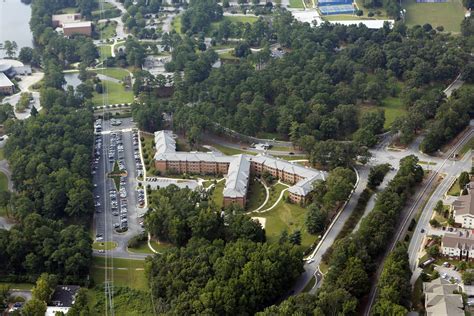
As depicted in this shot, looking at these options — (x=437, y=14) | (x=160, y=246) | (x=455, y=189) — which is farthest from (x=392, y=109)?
(x=437, y=14)

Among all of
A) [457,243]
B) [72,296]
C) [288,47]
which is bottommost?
[72,296]

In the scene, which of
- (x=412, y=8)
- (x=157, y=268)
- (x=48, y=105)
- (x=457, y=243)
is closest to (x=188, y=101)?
(x=48, y=105)

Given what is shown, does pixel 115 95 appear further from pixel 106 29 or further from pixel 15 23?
pixel 15 23

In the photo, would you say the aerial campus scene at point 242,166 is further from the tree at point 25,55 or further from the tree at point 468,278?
the tree at point 25,55

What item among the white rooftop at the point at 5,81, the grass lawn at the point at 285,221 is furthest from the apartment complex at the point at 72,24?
the grass lawn at the point at 285,221

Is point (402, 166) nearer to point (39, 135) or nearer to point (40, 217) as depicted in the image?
point (40, 217)
